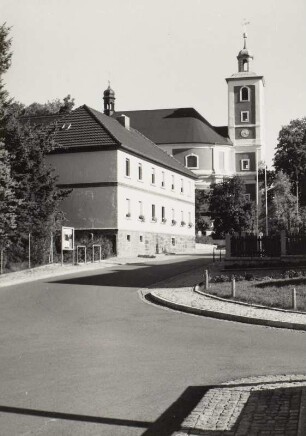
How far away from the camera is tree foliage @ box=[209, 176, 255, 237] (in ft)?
202

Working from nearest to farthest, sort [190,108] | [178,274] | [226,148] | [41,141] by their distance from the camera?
[178,274] → [41,141] → [226,148] → [190,108]

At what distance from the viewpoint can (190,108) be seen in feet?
289

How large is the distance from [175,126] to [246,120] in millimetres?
9846

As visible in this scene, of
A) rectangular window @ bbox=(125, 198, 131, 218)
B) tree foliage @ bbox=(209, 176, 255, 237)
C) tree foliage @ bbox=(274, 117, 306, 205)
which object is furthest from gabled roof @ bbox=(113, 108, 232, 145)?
rectangular window @ bbox=(125, 198, 131, 218)

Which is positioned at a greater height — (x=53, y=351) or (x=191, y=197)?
(x=191, y=197)

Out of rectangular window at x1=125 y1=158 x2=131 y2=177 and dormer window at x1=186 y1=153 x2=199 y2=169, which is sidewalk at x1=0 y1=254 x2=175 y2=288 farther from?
dormer window at x1=186 y1=153 x2=199 y2=169

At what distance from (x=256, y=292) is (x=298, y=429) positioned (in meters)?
12.7

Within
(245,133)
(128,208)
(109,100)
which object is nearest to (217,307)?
(128,208)

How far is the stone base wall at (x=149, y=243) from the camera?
41.2 m

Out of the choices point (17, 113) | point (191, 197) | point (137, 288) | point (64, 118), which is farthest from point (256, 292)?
point (191, 197)

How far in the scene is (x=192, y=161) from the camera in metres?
81.8

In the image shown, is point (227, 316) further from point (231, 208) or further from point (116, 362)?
point (231, 208)

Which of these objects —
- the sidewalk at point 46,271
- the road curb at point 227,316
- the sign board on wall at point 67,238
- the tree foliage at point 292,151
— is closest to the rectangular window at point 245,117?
the tree foliage at point 292,151

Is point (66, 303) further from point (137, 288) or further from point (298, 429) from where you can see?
point (298, 429)
